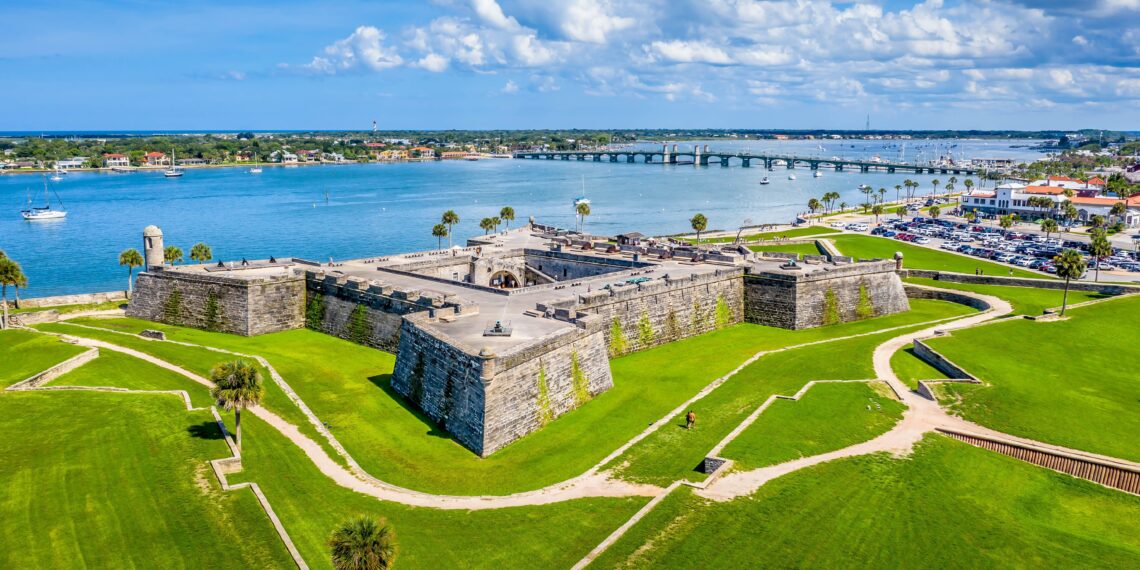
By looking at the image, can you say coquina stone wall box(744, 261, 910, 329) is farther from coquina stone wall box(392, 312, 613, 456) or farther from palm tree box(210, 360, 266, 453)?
palm tree box(210, 360, 266, 453)

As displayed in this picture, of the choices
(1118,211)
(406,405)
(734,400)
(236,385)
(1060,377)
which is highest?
(1118,211)

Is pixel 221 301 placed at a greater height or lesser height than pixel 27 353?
greater

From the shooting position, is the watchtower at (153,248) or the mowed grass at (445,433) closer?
the mowed grass at (445,433)

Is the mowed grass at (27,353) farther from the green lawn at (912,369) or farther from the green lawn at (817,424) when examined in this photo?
the green lawn at (912,369)

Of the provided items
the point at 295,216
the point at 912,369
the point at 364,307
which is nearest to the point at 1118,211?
the point at 912,369

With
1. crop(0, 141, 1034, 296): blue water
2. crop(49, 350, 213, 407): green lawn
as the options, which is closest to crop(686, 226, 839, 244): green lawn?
crop(0, 141, 1034, 296): blue water

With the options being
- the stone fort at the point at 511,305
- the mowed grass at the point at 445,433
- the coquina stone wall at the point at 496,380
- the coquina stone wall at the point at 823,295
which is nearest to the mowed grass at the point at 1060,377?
the mowed grass at the point at 445,433

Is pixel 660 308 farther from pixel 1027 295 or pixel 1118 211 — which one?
pixel 1118 211
